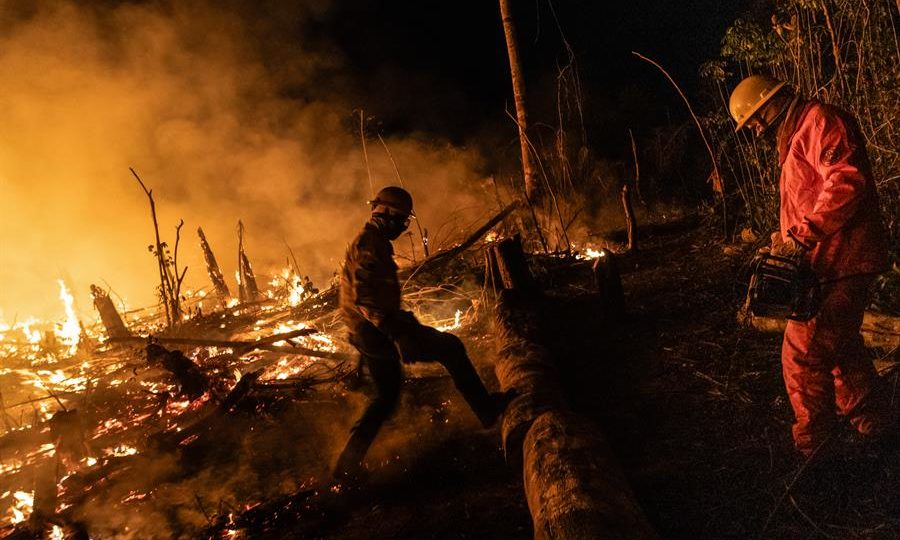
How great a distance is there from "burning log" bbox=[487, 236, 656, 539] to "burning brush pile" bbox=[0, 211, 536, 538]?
166cm

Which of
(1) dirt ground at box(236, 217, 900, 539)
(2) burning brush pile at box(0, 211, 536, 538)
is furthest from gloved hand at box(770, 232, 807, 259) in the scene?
(2) burning brush pile at box(0, 211, 536, 538)

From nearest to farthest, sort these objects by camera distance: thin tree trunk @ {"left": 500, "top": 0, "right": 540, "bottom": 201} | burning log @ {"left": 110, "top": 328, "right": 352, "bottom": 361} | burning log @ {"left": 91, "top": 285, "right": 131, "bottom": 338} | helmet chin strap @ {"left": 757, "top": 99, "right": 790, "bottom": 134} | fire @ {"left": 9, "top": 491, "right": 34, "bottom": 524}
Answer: helmet chin strap @ {"left": 757, "top": 99, "right": 790, "bottom": 134}, fire @ {"left": 9, "top": 491, "right": 34, "bottom": 524}, burning log @ {"left": 110, "top": 328, "right": 352, "bottom": 361}, burning log @ {"left": 91, "top": 285, "right": 131, "bottom": 338}, thin tree trunk @ {"left": 500, "top": 0, "right": 540, "bottom": 201}

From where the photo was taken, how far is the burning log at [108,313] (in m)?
8.27

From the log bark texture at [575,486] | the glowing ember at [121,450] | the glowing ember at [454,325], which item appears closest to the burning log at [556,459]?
the log bark texture at [575,486]

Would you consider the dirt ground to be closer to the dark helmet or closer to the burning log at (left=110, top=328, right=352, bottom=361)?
the burning log at (left=110, top=328, right=352, bottom=361)

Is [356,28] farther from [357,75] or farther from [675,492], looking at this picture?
[675,492]

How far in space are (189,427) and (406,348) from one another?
2448 mm

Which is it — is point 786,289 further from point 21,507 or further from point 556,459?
point 21,507

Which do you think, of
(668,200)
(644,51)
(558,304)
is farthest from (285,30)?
(558,304)

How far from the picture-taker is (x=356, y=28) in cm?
1933

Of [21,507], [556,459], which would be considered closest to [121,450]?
[21,507]

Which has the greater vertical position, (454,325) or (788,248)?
(788,248)

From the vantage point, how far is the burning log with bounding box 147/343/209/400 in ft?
16.8

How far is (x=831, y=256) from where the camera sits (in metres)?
2.69
